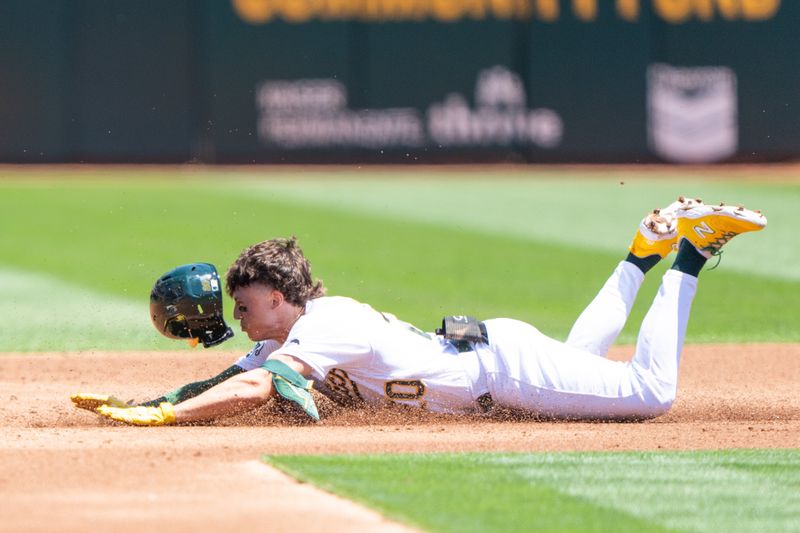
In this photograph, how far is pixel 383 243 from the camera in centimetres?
1416

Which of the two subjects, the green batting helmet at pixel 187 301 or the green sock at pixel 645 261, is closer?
the green batting helmet at pixel 187 301

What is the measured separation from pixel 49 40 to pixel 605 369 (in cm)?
1564

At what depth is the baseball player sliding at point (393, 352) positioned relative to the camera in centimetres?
577

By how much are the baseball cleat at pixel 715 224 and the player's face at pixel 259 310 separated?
1.87 m

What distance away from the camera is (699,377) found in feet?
26.7

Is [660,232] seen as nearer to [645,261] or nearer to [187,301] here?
[645,261]

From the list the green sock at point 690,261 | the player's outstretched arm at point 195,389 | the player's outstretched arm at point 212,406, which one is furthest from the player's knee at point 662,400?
the player's outstretched arm at point 195,389

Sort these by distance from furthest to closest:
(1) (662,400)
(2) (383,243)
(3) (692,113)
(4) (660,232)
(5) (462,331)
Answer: (3) (692,113) → (2) (383,243) → (4) (660,232) → (1) (662,400) → (5) (462,331)

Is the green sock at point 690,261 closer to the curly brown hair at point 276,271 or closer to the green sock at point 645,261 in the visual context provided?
the green sock at point 645,261

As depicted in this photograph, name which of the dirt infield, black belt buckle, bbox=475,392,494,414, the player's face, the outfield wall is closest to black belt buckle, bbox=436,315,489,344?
black belt buckle, bbox=475,392,494,414

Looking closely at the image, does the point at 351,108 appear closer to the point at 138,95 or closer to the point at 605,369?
the point at 138,95

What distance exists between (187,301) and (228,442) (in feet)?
2.51

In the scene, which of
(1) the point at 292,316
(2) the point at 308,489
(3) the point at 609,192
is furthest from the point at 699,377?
(3) the point at 609,192

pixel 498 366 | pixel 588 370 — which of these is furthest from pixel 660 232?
pixel 498 366
